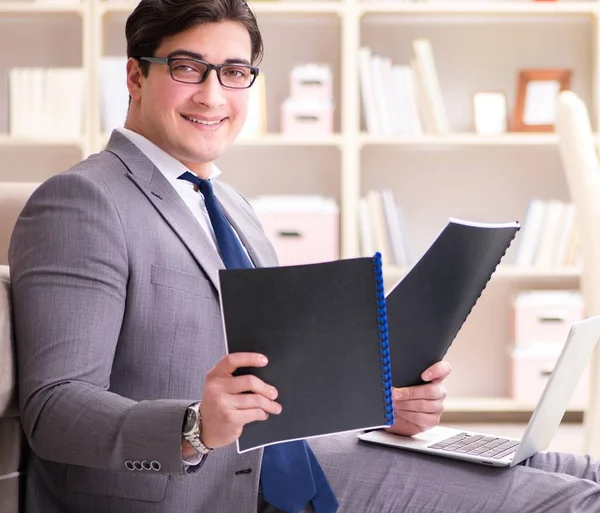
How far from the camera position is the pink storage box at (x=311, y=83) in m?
3.60

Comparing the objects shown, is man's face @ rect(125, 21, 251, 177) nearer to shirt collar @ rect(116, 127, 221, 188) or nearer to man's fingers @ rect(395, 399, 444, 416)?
shirt collar @ rect(116, 127, 221, 188)

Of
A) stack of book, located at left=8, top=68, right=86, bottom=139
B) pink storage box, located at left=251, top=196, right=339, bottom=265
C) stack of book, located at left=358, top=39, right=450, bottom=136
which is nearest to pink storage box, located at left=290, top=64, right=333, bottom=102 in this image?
stack of book, located at left=358, top=39, right=450, bottom=136

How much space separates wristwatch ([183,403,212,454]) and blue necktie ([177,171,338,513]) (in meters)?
0.27

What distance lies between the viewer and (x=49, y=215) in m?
1.16

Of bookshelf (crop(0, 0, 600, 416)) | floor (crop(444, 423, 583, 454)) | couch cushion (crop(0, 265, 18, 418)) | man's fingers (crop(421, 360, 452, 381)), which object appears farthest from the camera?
bookshelf (crop(0, 0, 600, 416))

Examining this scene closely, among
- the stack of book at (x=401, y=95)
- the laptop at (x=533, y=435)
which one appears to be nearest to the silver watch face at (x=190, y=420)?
the laptop at (x=533, y=435)

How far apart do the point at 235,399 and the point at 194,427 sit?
3.1 inches

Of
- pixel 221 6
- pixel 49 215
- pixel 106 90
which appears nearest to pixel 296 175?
pixel 106 90

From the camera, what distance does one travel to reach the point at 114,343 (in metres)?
1.13

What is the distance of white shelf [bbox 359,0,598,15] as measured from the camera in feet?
11.8

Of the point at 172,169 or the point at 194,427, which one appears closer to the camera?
the point at 194,427

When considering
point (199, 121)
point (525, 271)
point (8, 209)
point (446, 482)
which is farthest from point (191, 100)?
point (525, 271)

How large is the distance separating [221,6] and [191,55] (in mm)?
90

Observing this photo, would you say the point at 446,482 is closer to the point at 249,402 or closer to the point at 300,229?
the point at 249,402
